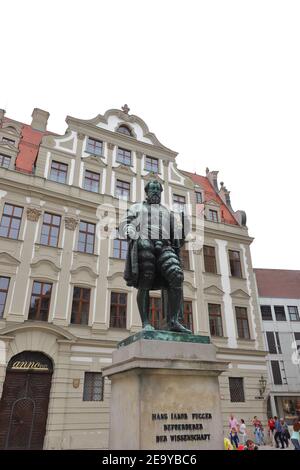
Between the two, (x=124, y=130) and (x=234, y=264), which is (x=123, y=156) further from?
(x=234, y=264)

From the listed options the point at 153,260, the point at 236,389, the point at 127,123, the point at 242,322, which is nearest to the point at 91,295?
the point at 236,389

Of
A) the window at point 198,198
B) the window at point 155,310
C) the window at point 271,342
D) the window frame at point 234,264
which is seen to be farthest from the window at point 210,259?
the window at point 271,342

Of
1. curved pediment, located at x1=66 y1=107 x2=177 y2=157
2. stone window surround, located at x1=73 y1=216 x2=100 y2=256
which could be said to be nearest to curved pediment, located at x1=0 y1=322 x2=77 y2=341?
stone window surround, located at x1=73 y1=216 x2=100 y2=256

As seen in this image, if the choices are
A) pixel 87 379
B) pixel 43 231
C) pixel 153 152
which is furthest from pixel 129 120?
pixel 87 379

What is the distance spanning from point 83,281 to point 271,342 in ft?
67.2

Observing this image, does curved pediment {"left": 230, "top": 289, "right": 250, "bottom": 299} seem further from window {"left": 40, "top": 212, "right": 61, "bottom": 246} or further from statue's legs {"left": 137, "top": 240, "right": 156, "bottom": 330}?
statue's legs {"left": 137, "top": 240, "right": 156, "bottom": 330}

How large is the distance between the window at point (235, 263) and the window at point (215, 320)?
9.09 ft

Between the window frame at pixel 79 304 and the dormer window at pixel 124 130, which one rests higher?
the dormer window at pixel 124 130

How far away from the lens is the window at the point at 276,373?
27781mm

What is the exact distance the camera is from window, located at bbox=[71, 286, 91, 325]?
1554cm

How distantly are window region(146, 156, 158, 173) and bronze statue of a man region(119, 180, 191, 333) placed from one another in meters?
16.4

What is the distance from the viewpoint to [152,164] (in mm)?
21672

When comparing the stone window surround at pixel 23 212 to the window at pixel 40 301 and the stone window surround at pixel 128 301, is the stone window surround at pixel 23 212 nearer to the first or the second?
the window at pixel 40 301
